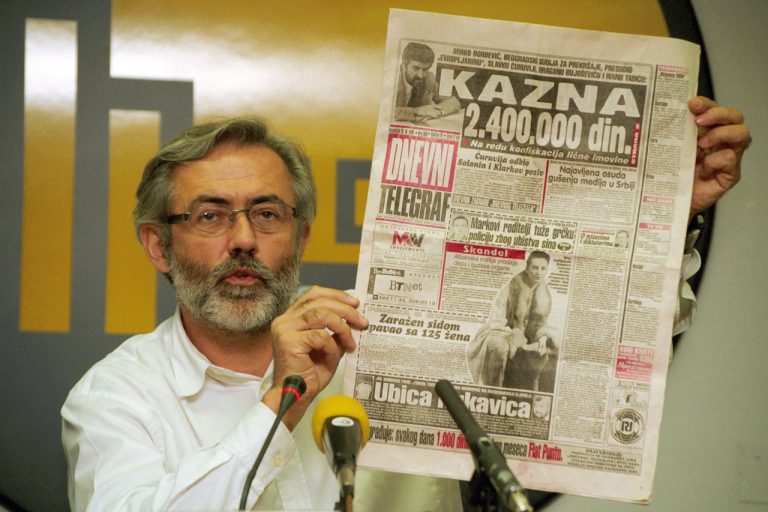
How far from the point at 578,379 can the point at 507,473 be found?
0.37 meters

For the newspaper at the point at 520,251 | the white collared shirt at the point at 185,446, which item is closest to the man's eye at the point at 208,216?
the white collared shirt at the point at 185,446

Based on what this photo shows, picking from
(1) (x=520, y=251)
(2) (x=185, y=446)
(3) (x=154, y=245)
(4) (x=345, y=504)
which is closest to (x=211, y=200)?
(3) (x=154, y=245)

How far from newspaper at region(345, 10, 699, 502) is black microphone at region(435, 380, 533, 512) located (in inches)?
5.9

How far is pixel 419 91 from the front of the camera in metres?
1.10

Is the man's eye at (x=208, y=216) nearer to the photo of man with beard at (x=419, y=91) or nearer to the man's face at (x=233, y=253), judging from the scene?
the man's face at (x=233, y=253)

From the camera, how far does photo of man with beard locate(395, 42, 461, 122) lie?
3.61 feet

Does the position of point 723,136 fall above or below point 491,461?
above

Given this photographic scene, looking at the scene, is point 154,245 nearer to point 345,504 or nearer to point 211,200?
point 211,200

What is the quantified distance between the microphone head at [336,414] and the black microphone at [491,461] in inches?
4.5

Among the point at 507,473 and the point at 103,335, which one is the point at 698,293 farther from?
the point at 103,335

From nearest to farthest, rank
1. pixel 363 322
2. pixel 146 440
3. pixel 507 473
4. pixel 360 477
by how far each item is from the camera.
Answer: pixel 507 473
pixel 363 322
pixel 146 440
pixel 360 477

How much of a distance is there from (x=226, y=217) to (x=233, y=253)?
0.08 meters

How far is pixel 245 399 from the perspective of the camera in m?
1.56

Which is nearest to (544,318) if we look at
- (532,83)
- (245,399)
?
(532,83)
